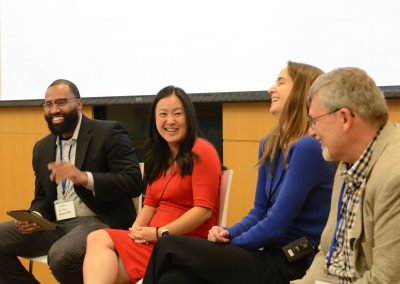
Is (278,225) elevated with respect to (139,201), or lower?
elevated

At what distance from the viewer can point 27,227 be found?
Answer: 3.08 m

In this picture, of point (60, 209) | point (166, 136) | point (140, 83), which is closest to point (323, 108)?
point (166, 136)

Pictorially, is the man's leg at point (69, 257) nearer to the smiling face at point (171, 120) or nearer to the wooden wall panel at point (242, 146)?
the smiling face at point (171, 120)

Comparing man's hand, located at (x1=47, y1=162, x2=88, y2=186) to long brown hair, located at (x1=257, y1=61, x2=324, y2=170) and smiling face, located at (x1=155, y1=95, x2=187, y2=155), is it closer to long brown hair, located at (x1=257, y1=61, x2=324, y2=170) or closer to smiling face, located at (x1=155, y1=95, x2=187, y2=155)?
smiling face, located at (x1=155, y1=95, x2=187, y2=155)

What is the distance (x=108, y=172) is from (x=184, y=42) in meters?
1.00

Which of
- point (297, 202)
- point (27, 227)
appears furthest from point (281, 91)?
point (27, 227)

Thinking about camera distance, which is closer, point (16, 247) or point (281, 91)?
point (281, 91)

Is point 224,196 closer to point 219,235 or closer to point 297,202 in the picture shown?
point 219,235

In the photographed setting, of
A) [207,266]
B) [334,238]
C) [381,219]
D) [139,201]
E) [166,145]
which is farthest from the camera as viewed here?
[139,201]

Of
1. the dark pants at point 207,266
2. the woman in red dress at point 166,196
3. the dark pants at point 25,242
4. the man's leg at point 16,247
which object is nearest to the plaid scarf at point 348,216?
the dark pants at point 207,266

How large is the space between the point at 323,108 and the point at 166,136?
3.94 ft

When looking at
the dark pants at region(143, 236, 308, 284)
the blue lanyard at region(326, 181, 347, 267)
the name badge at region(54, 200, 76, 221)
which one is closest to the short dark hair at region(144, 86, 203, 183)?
the name badge at region(54, 200, 76, 221)

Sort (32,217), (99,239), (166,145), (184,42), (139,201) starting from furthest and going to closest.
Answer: (184,42), (139,201), (32,217), (166,145), (99,239)

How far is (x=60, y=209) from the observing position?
125 inches
